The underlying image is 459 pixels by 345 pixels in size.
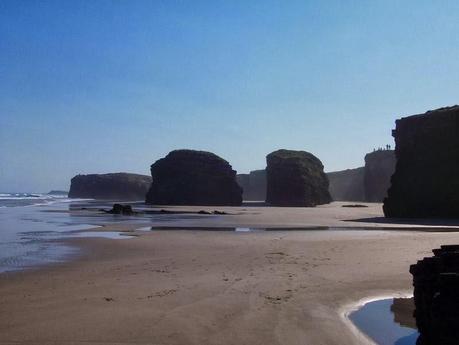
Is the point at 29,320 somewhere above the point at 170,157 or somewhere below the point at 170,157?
below

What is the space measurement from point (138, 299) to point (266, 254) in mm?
7485

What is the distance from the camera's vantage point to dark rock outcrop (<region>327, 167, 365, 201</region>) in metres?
158

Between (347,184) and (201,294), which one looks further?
(347,184)

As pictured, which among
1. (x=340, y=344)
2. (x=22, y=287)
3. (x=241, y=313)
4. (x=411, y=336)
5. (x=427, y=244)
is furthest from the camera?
(x=427, y=244)

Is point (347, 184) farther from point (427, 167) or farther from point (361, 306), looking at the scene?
point (361, 306)

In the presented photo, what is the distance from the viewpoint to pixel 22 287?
1020cm

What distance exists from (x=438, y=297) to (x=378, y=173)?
118289 mm

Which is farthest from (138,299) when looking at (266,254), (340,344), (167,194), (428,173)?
(167,194)

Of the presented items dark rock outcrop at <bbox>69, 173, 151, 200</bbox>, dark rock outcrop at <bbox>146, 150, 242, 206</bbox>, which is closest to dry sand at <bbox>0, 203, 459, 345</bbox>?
dark rock outcrop at <bbox>146, 150, 242, 206</bbox>

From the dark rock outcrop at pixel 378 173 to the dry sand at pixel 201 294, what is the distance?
347 ft

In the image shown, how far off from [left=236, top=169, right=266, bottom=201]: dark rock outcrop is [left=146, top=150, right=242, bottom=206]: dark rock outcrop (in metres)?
77.9

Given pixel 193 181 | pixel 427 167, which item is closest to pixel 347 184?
pixel 193 181

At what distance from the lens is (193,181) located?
10231 cm

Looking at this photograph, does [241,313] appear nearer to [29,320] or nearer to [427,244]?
[29,320]
